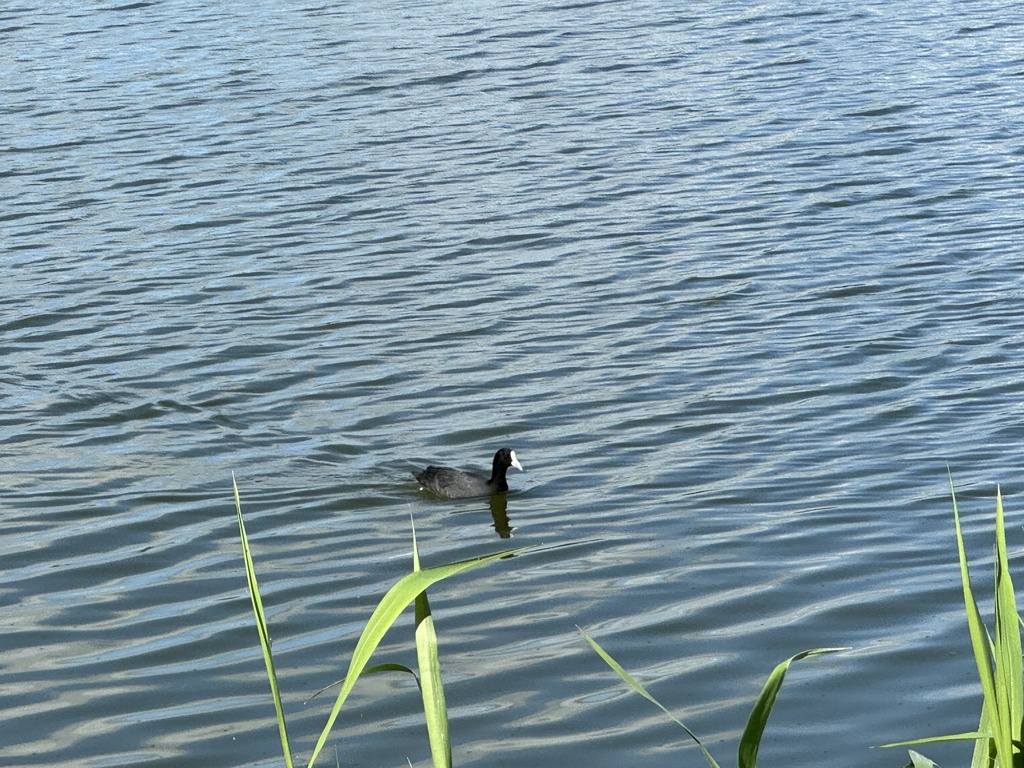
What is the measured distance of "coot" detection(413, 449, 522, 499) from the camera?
8.23m

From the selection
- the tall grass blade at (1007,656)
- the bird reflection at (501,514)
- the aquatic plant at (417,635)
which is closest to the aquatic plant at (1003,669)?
Result: the tall grass blade at (1007,656)

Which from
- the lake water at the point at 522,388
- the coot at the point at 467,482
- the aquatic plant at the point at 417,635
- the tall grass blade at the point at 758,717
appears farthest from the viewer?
the coot at the point at 467,482

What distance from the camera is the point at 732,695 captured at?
5699mm

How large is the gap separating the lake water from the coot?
11 centimetres

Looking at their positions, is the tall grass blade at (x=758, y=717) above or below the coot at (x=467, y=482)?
above

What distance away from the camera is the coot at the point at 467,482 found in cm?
823

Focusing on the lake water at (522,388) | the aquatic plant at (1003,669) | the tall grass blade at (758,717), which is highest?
the aquatic plant at (1003,669)

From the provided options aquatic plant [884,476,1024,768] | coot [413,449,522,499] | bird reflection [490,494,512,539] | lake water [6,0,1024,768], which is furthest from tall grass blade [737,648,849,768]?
coot [413,449,522,499]

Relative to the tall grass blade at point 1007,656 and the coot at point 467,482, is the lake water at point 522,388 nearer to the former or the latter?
the coot at point 467,482

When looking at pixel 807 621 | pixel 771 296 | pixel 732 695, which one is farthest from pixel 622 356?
pixel 732 695

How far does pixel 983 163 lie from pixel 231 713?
35.5 ft

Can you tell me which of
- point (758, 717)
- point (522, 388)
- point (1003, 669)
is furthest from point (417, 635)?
point (522, 388)

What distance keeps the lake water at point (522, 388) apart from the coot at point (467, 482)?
0.38 ft

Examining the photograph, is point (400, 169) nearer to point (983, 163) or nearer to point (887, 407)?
point (983, 163)
